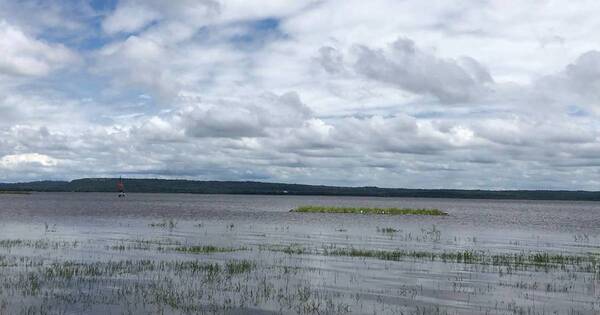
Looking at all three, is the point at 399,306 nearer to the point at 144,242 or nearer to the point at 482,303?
the point at 482,303

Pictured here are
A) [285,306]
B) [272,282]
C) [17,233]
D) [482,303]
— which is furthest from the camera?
[17,233]

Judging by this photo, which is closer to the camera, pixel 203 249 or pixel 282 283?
pixel 282 283

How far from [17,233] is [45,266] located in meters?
26.0

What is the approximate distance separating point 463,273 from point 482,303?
8.64m

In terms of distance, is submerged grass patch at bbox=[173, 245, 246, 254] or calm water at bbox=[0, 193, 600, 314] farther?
submerged grass patch at bbox=[173, 245, 246, 254]

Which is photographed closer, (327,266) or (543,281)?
(543,281)

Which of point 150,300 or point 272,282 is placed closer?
point 150,300

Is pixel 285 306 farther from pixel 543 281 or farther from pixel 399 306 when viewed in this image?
pixel 543 281

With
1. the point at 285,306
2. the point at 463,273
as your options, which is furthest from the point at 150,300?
the point at 463,273

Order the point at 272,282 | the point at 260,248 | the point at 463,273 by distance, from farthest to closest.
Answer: the point at 260,248, the point at 463,273, the point at 272,282

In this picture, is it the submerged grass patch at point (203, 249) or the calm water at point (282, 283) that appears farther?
the submerged grass patch at point (203, 249)

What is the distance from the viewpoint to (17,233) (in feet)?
177

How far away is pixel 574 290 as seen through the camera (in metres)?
28.3

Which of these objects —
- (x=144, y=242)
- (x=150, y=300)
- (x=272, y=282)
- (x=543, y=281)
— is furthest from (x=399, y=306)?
(x=144, y=242)
